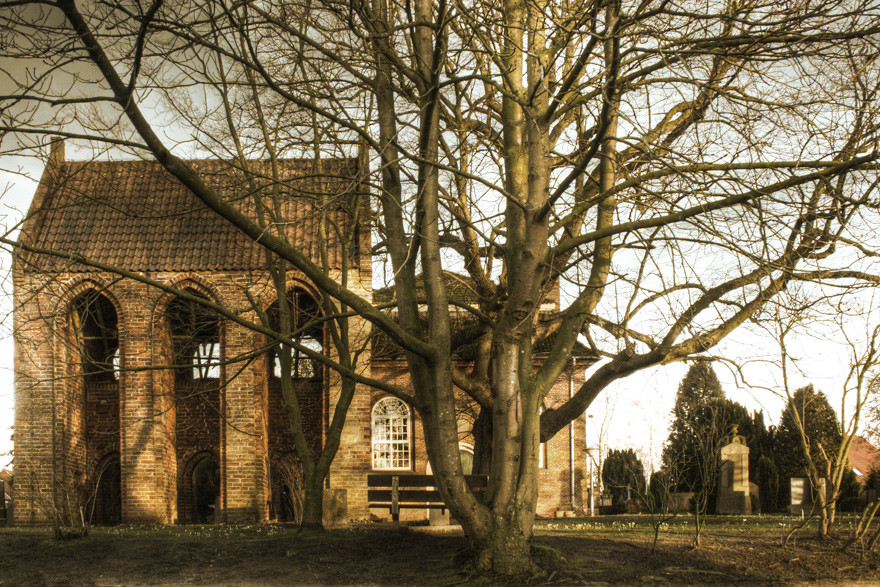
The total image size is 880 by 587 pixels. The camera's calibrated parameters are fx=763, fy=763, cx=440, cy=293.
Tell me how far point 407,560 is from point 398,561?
0.12 meters

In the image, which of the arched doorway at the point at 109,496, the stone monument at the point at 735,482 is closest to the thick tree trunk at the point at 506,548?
the arched doorway at the point at 109,496

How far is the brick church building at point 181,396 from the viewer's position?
19922 millimetres

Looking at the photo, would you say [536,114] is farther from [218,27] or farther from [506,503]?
[506,503]

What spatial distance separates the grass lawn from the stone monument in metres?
11.1

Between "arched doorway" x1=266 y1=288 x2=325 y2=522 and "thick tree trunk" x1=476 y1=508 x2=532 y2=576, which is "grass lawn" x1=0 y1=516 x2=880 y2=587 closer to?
"thick tree trunk" x1=476 y1=508 x2=532 y2=576

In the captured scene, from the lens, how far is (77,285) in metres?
20.8

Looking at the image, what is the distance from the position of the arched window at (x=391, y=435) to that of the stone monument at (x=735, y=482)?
9.74 m

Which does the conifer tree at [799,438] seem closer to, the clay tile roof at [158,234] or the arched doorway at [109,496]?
the clay tile roof at [158,234]

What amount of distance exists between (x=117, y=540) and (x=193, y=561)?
2656 mm

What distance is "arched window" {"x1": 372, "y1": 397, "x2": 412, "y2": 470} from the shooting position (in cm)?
2327

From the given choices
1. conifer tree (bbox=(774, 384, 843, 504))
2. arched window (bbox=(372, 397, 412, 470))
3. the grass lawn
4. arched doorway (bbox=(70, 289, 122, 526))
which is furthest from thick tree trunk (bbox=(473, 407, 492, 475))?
arched doorway (bbox=(70, 289, 122, 526))

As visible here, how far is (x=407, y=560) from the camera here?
10.3 m

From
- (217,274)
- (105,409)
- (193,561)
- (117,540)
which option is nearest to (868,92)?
(193,561)

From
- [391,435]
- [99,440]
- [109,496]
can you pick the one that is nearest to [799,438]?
[391,435]
